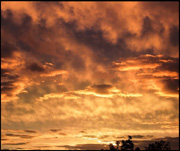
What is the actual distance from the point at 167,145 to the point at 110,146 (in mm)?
18616

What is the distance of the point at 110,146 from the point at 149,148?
49.5ft

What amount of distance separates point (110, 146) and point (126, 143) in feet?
17.0

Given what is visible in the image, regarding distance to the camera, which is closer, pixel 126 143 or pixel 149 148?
pixel 126 143

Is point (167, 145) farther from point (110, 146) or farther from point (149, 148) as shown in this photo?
point (110, 146)

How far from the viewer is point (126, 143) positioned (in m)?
72.9

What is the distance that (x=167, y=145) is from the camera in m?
81.8

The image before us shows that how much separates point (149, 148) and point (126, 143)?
1434 cm

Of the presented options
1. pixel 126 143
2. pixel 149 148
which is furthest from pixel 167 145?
pixel 126 143

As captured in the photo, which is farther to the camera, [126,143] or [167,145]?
[167,145]

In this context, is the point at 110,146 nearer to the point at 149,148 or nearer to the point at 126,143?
the point at 126,143

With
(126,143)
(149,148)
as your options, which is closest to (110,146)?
(126,143)

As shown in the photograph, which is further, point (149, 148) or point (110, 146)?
point (149, 148)

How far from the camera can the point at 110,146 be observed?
7569cm
